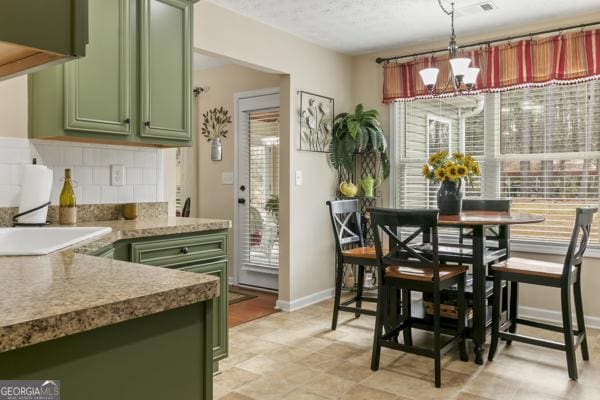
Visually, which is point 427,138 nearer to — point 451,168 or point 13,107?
point 451,168

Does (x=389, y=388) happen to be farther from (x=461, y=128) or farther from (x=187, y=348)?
(x=461, y=128)

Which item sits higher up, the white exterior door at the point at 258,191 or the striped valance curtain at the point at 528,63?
the striped valance curtain at the point at 528,63

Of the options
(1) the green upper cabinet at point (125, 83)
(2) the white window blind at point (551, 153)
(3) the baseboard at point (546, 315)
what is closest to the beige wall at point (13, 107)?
(1) the green upper cabinet at point (125, 83)

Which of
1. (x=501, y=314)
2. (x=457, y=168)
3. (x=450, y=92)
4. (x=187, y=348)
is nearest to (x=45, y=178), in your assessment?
(x=187, y=348)

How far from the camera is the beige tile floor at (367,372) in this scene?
2.56 m

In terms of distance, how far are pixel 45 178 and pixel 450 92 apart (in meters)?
3.30

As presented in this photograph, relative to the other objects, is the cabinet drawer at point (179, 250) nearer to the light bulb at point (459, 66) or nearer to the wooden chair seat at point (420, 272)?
the wooden chair seat at point (420, 272)

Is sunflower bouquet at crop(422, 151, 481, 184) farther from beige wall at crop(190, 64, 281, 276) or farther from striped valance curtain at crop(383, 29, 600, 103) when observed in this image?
beige wall at crop(190, 64, 281, 276)

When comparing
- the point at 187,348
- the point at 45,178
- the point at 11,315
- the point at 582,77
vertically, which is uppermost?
the point at 582,77

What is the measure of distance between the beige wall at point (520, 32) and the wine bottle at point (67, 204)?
3073 mm

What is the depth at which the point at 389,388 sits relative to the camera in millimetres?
2633

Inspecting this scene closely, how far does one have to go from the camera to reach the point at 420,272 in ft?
9.58

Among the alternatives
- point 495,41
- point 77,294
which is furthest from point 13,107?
point 495,41

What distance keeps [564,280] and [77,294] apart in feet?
8.54
